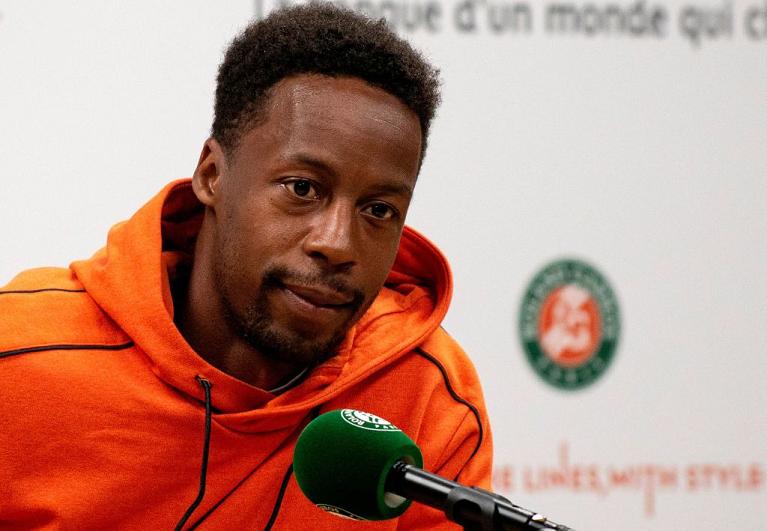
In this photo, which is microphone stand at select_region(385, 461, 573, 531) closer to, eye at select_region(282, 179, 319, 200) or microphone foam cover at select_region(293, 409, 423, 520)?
microphone foam cover at select_region(293, 409, 423, 520)

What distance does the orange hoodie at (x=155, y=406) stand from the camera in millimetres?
1071

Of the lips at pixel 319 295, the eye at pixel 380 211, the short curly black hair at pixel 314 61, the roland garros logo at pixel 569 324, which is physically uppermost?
the short curly black hair at pixel 314 61

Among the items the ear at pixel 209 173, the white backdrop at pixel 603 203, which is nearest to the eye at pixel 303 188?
the ear at pixel 209 173

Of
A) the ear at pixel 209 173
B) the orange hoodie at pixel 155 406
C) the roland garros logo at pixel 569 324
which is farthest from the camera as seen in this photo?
the roland garros logo at pixel 569 324

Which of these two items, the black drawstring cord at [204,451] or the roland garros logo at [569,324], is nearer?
the black drawstring cord at [204,451]

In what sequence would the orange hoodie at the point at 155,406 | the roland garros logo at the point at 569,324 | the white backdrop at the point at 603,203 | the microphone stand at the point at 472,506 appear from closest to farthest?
the microphone stand at the point at 472,506 → the orange hoodie at the point at 155,406 → the white backdrop at the point at 603,203 → the roland garros logo at the point at 569,324

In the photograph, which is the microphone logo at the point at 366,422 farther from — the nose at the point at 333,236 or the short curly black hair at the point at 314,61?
the short curly black hair at the point at 314,61

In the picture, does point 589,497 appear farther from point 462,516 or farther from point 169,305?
point 462,516

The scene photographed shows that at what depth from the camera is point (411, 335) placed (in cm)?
126

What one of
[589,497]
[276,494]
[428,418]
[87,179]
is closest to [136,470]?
[276,494]

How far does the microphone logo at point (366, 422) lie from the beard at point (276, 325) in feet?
0.93

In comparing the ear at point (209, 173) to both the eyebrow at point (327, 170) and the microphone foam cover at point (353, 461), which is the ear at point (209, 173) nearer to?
the eyebrow at point (327, 170)

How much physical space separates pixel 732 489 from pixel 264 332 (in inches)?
46.4

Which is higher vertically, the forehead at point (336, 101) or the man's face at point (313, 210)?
the forehead at point (336, 101)
